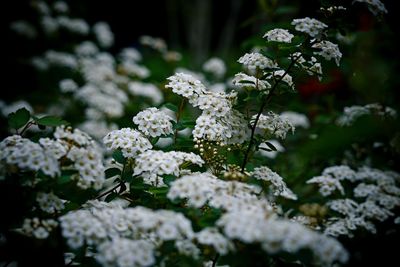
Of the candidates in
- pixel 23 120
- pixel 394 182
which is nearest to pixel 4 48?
pixel 23 120

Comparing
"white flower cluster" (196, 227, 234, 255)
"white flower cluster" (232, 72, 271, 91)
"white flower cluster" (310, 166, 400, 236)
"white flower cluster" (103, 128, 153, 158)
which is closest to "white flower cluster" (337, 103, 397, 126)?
"white flower cluster" (310, 166, 400, 236)

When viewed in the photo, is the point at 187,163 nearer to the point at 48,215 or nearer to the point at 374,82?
the point at 48,215

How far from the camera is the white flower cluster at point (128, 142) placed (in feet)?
6.89

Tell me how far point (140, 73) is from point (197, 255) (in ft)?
12.7

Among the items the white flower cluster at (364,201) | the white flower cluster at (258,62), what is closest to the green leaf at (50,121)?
the white flower cluster at (258,62)

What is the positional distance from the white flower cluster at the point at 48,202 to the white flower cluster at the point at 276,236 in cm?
77

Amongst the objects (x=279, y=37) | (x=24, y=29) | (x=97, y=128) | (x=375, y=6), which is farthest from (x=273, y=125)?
(x=24, y=29)

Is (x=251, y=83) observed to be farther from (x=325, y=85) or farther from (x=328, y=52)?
(x=325, y=85)

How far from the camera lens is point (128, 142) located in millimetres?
2113

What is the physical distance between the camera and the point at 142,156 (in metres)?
1.99

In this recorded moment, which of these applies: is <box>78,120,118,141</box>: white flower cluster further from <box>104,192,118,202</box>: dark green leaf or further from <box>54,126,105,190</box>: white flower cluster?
<box>54,126,105,190</box>: white flower cluster

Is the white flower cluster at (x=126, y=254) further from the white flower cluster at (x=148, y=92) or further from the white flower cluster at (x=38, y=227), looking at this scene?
the white flower cluster at (x=148, y=92)

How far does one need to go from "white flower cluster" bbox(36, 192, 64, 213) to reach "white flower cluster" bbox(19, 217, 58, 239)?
0.20ft

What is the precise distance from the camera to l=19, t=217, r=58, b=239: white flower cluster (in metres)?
1.67
